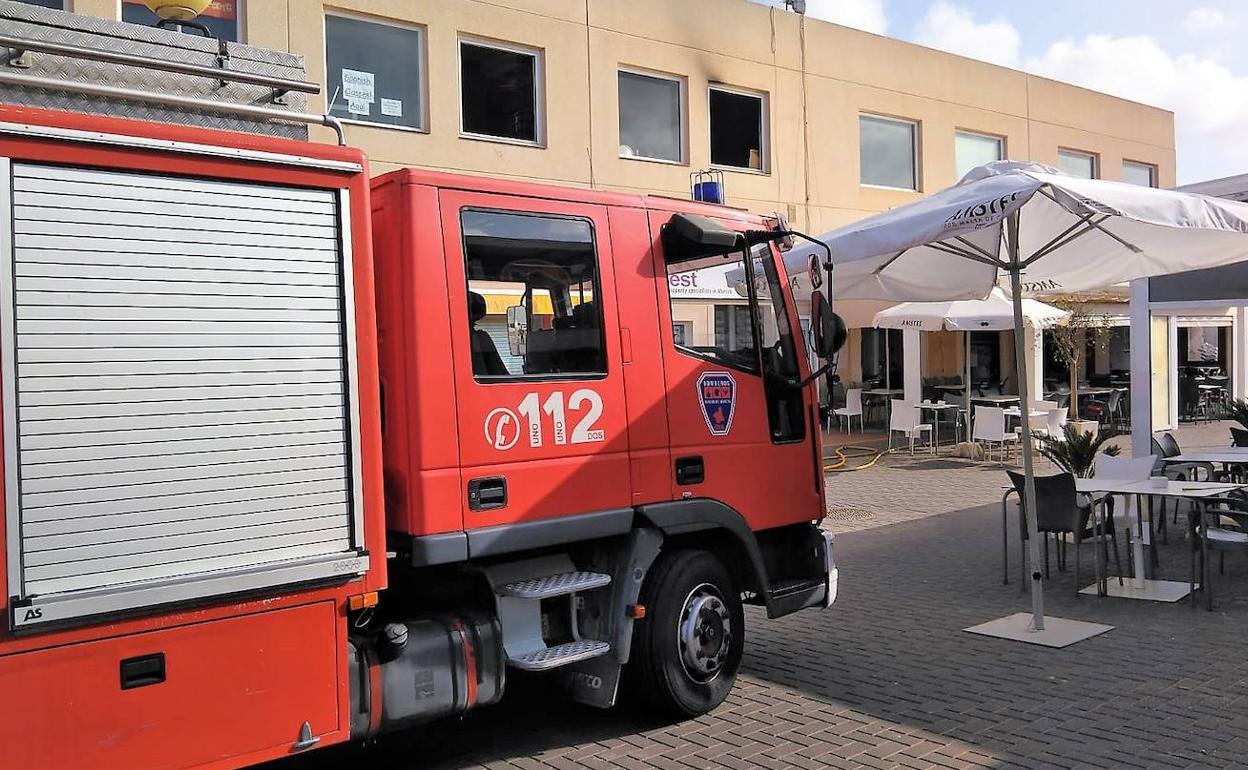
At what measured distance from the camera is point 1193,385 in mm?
23391

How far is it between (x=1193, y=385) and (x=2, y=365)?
2468 cm

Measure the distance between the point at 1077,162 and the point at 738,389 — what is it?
2302 centimetres

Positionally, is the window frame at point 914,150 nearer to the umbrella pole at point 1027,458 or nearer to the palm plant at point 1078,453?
the palm plant at point 1078,453

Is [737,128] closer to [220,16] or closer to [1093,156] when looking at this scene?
[220,16]

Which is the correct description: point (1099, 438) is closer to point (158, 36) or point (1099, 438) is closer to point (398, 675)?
point (398, 675)

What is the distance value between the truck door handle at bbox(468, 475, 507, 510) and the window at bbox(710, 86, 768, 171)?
48.8ft

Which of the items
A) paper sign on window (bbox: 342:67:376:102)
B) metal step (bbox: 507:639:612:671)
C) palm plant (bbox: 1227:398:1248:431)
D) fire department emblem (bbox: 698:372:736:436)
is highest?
paper sign on window (bbox: 342:67:376:102)

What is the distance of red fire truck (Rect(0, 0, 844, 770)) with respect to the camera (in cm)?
352

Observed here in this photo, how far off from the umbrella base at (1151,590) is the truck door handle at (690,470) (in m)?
4.28

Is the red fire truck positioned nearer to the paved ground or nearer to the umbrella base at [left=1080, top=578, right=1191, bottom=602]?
the paved ground

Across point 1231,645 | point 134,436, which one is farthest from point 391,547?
point 1231,645

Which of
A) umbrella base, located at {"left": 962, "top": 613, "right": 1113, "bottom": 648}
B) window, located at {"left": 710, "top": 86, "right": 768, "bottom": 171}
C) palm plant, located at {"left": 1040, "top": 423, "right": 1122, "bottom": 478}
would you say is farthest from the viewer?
window, located at {"left": 710, "top": 86, "right": 768, "bottom": 171}

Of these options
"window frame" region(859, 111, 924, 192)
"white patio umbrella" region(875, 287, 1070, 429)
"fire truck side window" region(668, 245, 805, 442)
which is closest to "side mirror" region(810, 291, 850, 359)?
"fire truck side window" region(668, 245, 805, 442)

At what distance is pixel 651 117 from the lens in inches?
716
